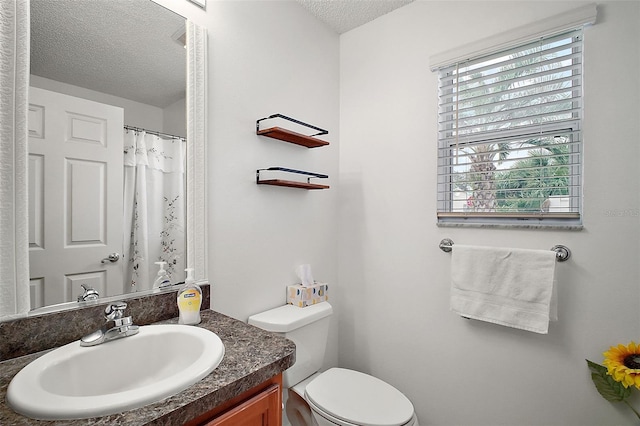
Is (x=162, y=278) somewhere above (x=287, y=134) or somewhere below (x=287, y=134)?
below

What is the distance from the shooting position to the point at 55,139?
94cm

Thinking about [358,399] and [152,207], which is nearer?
[152,207]

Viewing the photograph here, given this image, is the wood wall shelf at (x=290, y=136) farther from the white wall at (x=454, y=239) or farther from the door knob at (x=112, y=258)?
the door knob at (x=112, y=258)

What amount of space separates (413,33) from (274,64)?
2.61 ft

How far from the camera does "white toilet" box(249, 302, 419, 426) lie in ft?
4.08

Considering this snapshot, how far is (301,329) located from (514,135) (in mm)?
1345

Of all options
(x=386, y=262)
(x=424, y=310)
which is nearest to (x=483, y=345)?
(x=424, y=310)

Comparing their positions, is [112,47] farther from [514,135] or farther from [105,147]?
[514,135]

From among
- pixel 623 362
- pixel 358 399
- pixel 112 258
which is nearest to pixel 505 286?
pixel 623 362

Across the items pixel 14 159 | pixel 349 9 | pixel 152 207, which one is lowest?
pixel 152 207

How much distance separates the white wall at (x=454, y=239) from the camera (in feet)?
3.93

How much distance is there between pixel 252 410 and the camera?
0.80m

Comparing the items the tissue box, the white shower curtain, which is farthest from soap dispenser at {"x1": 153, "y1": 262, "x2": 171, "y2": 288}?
the tissue box

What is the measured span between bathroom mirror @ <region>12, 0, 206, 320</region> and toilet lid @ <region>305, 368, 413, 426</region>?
75 cm
